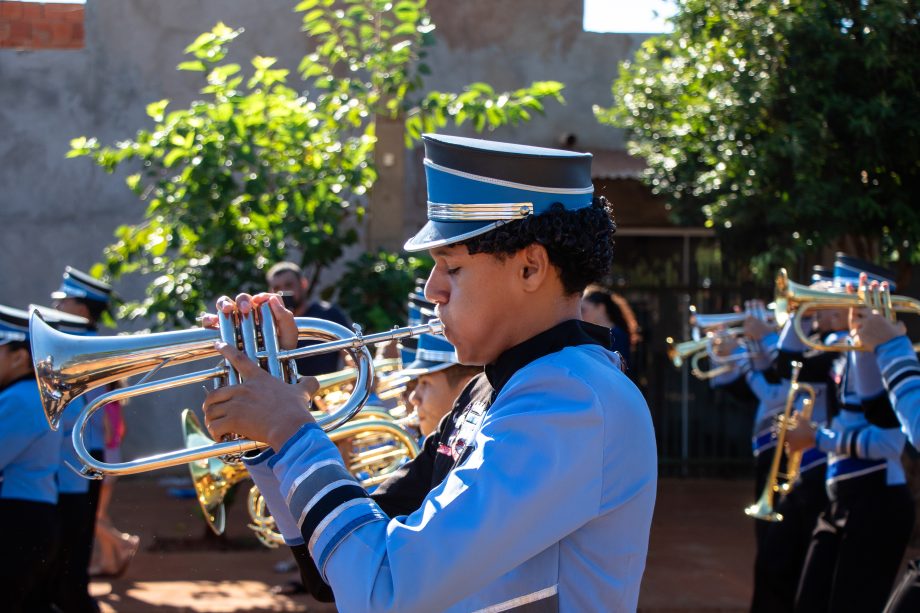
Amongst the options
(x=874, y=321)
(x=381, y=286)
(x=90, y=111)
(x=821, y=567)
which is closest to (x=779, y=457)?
(x=821, y=567)

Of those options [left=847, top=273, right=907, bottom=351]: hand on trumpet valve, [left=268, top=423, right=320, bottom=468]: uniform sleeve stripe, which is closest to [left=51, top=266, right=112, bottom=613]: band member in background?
[left=847, top=273, right=907, bottom=351]: hand on trumpet valve

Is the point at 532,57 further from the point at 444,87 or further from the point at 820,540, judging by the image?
the point at 820,540

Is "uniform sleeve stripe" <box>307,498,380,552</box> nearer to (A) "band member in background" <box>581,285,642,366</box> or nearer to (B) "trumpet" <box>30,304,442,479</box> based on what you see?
(B) "trumpet" <box>30,304,442,479</box>

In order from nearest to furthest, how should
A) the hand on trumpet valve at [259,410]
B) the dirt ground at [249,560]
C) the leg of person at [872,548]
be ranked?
the hand on trumpet valve at [259,410]
the leg of person at [872,548]
the dirt ground at [249,560]

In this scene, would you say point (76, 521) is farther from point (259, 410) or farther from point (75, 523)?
point (259, 410)

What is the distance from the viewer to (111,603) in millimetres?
7281

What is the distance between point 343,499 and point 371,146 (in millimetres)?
5838

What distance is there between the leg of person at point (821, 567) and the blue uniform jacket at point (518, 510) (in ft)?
12.5

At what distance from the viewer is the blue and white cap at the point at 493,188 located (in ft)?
7.25

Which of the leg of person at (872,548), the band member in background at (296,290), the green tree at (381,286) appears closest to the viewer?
the leg of person at (872,548)

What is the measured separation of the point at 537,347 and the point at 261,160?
533 cm

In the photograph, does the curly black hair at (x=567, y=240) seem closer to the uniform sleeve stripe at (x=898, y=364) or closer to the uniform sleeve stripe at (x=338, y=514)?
the uniform sleeve stripe at (x=338, y=514)

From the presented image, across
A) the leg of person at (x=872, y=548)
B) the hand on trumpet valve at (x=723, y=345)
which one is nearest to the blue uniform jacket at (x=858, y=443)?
the leg of person at (x=872, y=548)

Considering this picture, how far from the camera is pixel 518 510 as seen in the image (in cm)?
193
